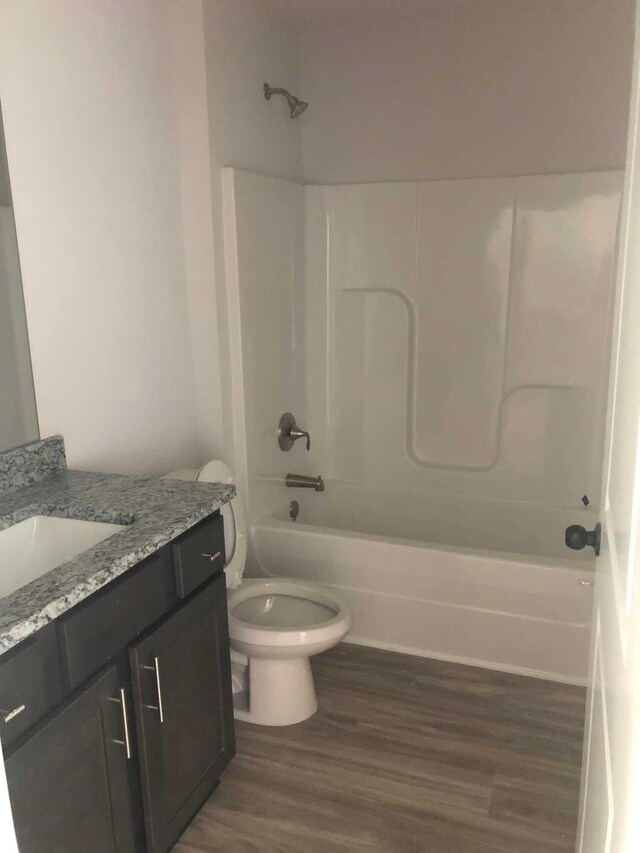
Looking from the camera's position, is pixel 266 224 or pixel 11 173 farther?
pixel 266 224

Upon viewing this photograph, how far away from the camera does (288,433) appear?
3131 mm

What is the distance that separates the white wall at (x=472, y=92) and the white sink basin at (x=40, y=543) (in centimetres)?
210

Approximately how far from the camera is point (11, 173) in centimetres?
182

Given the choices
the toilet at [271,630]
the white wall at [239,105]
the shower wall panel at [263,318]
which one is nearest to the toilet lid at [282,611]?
the toilet at [271,630]

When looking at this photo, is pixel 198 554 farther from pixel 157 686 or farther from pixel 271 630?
pixel 271 630

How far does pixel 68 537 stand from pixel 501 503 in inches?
80.9

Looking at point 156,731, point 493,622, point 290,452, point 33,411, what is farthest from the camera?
point 290,452

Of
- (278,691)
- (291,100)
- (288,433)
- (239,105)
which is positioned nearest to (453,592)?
(278,691)

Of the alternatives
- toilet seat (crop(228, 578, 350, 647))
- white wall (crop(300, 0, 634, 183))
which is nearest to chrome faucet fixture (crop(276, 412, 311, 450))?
toilet seat (crop(228, 578, 350, 647))

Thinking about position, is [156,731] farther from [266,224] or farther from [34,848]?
[266,224]

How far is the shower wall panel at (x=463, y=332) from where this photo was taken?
2947 millimetres

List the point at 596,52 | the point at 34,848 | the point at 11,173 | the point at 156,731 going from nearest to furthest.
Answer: the point at 34,848 → the point at 156,731 → the point at 11,173 → the point at 596,52

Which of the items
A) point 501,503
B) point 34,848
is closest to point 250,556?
point 501,503

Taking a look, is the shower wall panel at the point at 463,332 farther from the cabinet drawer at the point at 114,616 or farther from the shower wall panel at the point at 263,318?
the cabinet drawer at the point at 114,616
